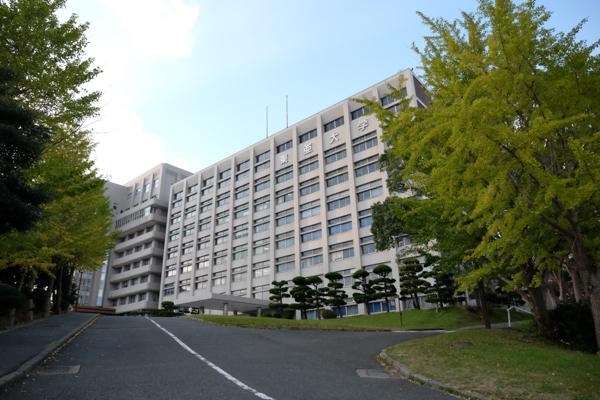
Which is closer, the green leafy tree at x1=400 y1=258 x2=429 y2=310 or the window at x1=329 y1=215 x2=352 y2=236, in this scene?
the green leafy tree at x1=400 y1=258 x2=429 y2=310

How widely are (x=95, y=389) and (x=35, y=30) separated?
33.8 ft

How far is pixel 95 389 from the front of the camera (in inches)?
249

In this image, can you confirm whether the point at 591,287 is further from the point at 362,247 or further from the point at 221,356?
the point at 362,247

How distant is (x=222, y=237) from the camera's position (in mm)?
63156

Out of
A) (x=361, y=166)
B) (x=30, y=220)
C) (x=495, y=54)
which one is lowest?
(x=30, y=220)

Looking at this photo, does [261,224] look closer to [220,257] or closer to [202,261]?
[220,257]

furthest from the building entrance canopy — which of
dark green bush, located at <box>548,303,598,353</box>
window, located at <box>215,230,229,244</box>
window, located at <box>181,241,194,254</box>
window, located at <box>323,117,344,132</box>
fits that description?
dark green bush, located at <box>548,303,598,353</box>

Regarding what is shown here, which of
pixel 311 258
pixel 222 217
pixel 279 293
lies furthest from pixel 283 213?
pixel 279 293

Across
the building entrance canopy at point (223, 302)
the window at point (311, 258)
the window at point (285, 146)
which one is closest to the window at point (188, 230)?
the window at point (285, 146)

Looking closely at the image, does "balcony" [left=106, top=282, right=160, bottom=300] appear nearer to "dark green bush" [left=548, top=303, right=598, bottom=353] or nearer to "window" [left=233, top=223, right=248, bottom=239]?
"window" [left=233, top=223, right=248, bottom=239]

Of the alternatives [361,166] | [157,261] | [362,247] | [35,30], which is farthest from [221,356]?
[157,261]

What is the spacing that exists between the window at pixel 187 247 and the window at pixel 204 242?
5.90ft

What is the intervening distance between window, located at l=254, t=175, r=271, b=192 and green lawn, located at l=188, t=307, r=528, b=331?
32685 millimetres

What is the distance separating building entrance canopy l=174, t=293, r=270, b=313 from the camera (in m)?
43.0
